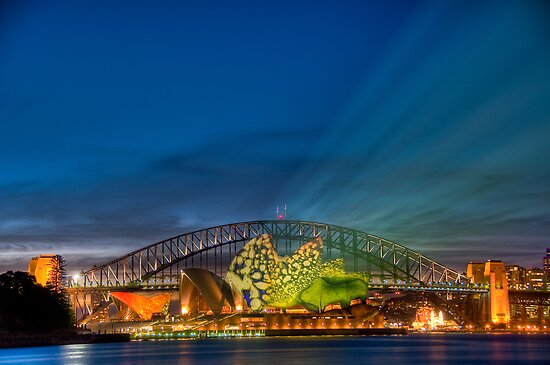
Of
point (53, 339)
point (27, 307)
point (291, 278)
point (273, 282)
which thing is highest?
point (291, 278)

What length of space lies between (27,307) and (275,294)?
58.9m

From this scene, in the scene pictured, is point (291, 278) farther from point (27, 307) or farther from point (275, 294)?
point (27, 307)

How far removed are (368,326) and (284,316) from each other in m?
17.9

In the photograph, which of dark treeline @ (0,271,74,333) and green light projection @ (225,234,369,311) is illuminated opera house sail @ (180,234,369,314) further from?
dark treeline @ (0,271,74,333)

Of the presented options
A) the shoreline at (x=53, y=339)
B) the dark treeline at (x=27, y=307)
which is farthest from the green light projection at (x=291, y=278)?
the dark treeline at (x=27, y=307)

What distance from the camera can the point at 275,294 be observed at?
177000 mm

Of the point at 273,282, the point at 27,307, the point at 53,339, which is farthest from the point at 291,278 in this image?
the point at 27,307

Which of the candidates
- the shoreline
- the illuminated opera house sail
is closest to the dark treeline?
the shoreline

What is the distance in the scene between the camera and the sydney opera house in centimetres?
16600

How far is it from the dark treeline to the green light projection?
45801mm

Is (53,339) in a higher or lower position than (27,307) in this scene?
lower

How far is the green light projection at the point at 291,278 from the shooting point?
552 feet

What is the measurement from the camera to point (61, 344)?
13988 cm

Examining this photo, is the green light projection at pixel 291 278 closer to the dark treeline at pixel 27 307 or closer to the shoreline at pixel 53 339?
the shoreline at pixel 53 339
